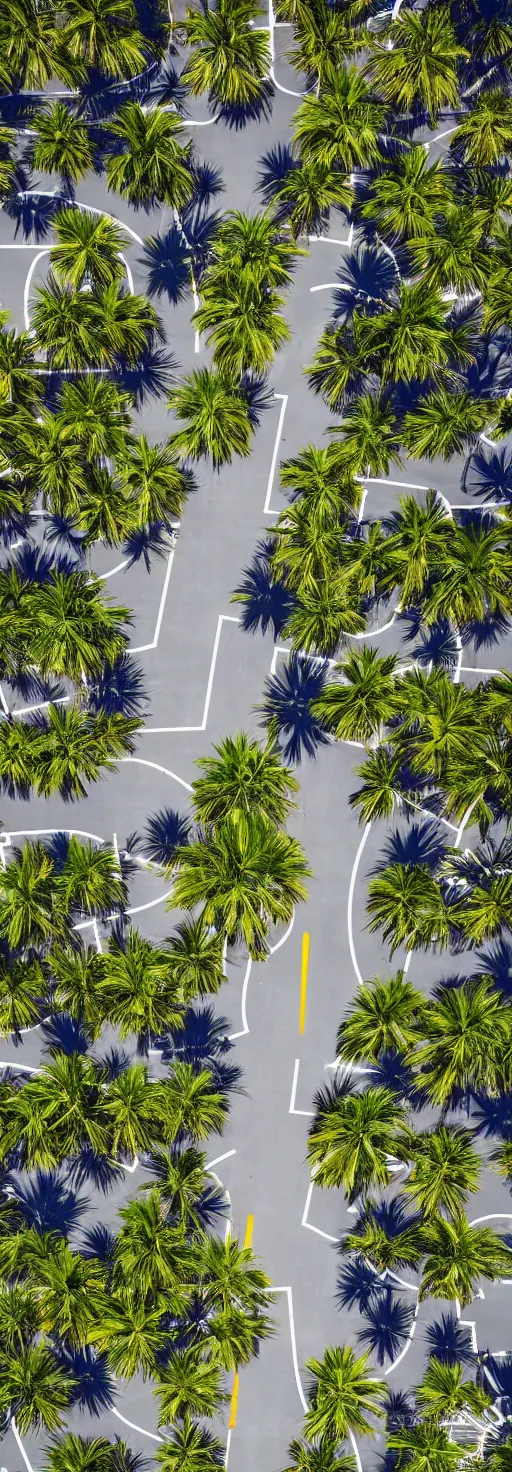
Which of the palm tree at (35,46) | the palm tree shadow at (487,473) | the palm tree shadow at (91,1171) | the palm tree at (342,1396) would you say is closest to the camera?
the palm tree at (342,1396)

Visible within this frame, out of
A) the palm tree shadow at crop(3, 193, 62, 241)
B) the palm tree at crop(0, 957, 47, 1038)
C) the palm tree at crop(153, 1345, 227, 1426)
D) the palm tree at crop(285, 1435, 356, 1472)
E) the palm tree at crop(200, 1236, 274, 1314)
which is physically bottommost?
the palm tree at crop(285, 1435, 356, 1472)

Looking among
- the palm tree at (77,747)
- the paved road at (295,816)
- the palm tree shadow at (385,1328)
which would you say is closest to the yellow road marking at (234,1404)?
the paved road at (295,816)

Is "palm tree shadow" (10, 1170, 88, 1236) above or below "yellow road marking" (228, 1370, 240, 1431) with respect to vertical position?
above

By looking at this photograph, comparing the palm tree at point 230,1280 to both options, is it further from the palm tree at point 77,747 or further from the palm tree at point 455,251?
the palm tree at point 455,251

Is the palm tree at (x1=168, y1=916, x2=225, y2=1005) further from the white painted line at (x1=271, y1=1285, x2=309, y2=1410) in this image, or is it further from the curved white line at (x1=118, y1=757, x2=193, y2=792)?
the white painted line at (x1=271, y1=1285, x2=309, y2=1410)

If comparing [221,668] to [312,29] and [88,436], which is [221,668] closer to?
[88,436]

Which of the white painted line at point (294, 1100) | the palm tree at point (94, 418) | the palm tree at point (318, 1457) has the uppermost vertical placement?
the palm tree at point (94, 418)

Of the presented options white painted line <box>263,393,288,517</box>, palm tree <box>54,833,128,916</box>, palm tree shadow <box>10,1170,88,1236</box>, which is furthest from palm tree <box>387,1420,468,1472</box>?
white painted line <box>263,393,288,517</box>

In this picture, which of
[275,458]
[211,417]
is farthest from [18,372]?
[275,458]
